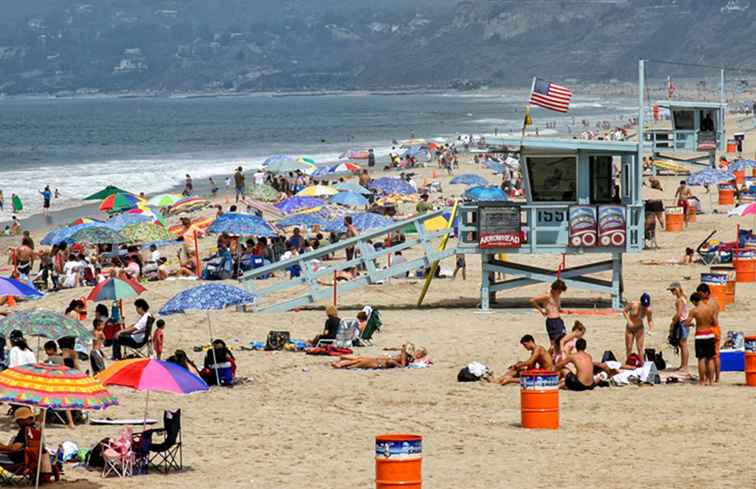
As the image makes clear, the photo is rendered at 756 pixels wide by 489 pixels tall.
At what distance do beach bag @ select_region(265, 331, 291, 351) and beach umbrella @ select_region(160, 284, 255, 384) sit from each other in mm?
1013

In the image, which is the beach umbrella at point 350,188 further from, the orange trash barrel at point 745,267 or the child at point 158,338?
the child at point 158,338

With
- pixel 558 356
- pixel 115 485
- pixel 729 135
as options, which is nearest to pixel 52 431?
pixel 115 485

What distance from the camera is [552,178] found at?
73.8 ft

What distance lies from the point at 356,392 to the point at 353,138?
87780mm

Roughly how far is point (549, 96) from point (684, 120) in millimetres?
25713

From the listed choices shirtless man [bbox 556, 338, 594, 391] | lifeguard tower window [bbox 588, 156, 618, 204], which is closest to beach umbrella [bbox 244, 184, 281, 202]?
lifeguard tower window [bbox 588, 156, 618, 204]

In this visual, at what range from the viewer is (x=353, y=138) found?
104m

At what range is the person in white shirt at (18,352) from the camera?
1553 centimetres

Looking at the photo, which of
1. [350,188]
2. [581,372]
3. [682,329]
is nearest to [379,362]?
[581,372]

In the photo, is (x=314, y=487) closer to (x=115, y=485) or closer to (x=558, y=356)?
(x=115, y=485)

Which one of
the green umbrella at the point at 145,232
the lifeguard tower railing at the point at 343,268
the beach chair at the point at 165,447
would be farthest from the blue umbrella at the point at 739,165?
the beach chair at the point at 165,447

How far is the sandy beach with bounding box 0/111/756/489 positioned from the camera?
41.7ft

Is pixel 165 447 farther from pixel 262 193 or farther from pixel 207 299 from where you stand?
pixel 262 193

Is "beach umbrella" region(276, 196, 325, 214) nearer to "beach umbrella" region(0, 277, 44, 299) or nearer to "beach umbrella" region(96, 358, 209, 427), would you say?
"beach umbrella" region(0, 277, 44, 299)
